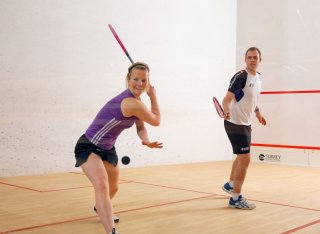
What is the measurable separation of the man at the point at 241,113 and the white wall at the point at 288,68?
2.61 m

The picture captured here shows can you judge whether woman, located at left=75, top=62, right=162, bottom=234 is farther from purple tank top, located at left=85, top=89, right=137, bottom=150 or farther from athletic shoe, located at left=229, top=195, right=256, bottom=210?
athletic shoe, located at left=229, top=195, right=256, bottom=210

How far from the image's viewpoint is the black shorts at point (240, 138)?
241cm

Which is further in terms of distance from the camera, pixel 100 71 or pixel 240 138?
pixel 100 71

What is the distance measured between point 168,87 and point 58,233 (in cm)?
323

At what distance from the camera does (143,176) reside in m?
3.77

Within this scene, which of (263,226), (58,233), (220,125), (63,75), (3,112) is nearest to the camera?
(58,233)

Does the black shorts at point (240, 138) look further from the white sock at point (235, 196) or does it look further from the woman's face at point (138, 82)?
the woman's face at point (138, 82)

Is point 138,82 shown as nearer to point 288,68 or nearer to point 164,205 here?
point 164,205

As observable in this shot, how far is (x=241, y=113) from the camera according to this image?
8.07ft

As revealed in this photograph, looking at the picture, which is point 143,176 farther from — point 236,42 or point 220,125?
point 236,42

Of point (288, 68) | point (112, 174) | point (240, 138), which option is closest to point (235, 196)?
point (240, 138)

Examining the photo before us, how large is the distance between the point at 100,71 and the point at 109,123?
2.66m

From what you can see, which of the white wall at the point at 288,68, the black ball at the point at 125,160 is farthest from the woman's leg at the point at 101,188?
the white wall at the point at 288,68

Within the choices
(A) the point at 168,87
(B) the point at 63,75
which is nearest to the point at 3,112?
(B) the point at 63,75
